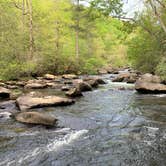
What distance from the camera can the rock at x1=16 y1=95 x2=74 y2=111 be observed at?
11.4m

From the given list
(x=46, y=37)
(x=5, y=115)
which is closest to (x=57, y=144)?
(x=5, y=115)

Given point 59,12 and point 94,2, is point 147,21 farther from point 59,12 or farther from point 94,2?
point 59,12

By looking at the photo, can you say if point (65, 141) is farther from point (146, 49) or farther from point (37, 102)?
Result: point (146, 49)

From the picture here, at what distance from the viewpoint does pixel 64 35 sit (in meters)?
36.9

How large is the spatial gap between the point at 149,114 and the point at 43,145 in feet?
15.9

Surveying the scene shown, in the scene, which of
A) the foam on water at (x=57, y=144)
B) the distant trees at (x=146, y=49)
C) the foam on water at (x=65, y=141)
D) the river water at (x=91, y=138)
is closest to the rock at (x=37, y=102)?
the river water at (x=91, y=138)

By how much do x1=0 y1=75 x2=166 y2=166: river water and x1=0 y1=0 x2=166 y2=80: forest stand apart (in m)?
5.60

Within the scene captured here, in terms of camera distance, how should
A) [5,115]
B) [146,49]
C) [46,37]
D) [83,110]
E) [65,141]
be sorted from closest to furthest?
[65,141], [5,115], [83,110], [146,49], [46,37]

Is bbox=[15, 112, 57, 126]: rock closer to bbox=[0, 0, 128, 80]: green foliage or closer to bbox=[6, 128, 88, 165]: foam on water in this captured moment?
bbox=[6, 128, 88, 165]: foam on water

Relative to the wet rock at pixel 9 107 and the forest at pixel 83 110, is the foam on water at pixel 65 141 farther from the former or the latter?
the wet rock at pixel 9 107

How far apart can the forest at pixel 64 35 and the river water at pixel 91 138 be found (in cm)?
560

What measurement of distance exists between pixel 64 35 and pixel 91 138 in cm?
3018

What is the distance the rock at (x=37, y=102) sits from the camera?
1140cm

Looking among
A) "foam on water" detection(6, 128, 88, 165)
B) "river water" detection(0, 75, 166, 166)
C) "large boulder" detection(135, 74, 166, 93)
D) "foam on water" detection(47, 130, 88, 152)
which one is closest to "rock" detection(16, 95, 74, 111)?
"river water" detection(0, 75, 166, 166)
